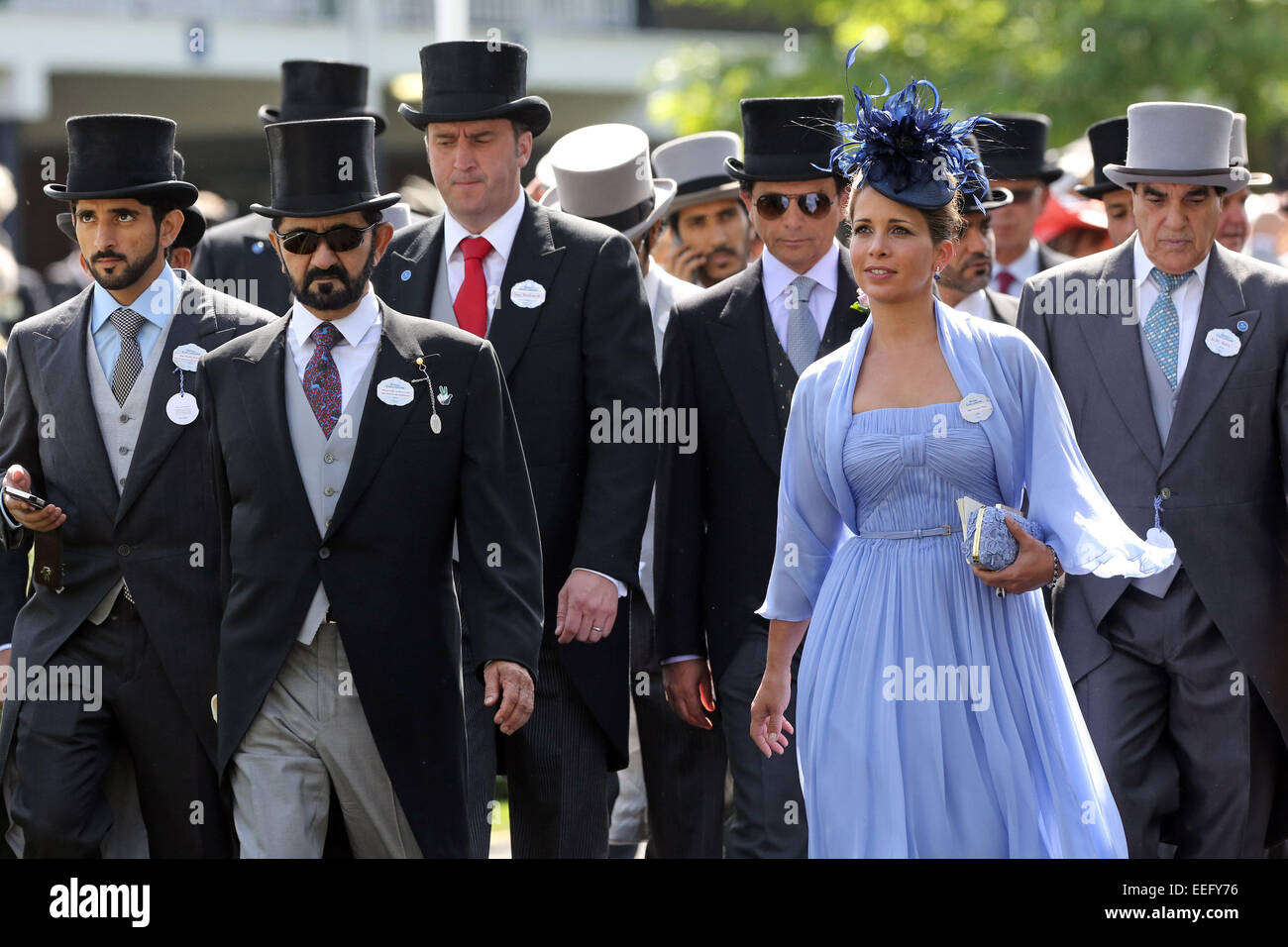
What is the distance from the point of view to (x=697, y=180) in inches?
352

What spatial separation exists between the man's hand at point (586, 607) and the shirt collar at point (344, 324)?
1.10 m

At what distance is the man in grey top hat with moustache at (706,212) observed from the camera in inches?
350

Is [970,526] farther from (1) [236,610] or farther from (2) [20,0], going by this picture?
(2) [20,0]

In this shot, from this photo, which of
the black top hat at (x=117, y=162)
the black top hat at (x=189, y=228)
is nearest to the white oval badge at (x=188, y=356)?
the black top hat at (x=117, y=162)

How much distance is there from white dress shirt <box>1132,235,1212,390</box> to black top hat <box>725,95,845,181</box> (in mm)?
1028

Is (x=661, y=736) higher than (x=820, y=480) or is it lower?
lower

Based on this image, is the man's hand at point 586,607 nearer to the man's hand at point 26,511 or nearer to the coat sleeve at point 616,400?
the coat sleeve at point 616,400

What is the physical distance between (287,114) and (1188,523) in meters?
4.30

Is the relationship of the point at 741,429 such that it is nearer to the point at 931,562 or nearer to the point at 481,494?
the point at 481,494

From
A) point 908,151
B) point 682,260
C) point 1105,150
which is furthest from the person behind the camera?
point 682,260

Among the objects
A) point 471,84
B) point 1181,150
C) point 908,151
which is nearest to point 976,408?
point 908,151

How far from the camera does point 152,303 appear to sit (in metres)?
6.18
